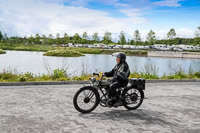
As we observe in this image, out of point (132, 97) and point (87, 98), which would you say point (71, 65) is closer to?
point (132, 97)

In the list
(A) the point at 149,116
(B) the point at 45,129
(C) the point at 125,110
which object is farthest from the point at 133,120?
(B) the point at 45,129

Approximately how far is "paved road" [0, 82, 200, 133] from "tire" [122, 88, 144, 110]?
17cm

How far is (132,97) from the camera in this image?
6977 millimetres

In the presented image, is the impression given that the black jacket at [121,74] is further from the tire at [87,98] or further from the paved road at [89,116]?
the paved road at [89,116]

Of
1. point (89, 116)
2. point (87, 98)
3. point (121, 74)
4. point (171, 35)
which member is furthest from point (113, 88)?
point (171, 35)

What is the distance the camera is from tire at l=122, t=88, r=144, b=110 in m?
6.84

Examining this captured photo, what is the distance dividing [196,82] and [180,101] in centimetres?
593

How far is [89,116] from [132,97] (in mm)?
1543

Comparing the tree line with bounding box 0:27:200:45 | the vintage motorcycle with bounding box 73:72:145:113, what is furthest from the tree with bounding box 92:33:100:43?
the vintage motorcycle with bounding box 73:72:145:113

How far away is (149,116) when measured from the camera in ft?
20.6

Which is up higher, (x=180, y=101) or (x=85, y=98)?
(x=85, y=98)

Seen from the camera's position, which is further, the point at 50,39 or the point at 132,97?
the point at 50,39

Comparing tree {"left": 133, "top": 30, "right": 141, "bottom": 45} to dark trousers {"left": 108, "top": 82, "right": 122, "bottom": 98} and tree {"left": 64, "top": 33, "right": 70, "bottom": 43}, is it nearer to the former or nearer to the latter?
tree {"left": 64, "top": 33, "right": 70, "bottom": 43}

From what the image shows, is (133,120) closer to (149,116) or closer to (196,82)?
(149,116)
